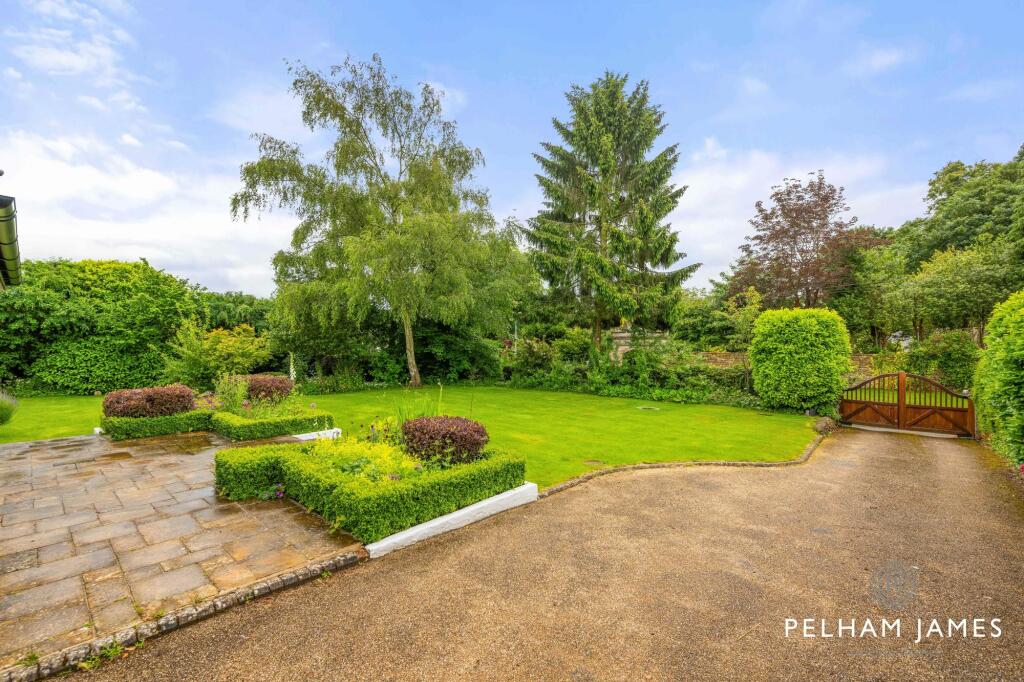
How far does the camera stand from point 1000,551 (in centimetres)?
407

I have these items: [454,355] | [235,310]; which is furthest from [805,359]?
[235,310]

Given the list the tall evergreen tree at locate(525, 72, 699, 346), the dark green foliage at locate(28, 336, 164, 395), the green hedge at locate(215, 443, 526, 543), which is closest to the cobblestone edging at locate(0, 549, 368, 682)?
the green hedge at locate(215, 443, 526, 543)

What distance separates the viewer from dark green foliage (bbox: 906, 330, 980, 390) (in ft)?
45.3

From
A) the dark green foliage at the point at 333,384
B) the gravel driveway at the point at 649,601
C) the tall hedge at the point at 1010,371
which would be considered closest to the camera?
the gravel driveway at the point at 649,601

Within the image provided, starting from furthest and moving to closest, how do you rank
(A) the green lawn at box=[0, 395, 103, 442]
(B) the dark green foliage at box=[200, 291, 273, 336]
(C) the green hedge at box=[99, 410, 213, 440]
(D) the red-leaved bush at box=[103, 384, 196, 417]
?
1. (B) the dark green foliage at box=[200, 291, 273, 336]
2. (A) the green lawn at box=[0, 395, 103, 442]
3. (D) the red-leaved bush at box=[103, 384, 196, 417]
4. (C) the green hedge at box=[99, 410, 213, 440]

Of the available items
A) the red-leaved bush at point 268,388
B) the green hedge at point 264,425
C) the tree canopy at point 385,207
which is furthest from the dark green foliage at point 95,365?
the green hedge at point 264,425

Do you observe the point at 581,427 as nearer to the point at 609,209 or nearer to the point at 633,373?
the point at 633,373

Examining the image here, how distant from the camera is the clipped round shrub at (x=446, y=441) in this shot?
5.27m

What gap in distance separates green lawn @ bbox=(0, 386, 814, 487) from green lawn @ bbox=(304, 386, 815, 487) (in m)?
0.02

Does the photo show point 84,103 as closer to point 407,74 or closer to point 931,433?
point 407,74

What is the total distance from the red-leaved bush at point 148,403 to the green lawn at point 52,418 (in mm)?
1063

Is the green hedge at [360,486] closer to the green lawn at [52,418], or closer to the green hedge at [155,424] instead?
the green hedge at [155,424]

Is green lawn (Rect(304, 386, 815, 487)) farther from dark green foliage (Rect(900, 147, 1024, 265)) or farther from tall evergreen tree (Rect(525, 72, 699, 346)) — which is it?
dark green foliage (Rect(900, 147, 1024, 265))

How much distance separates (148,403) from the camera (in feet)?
26.5
